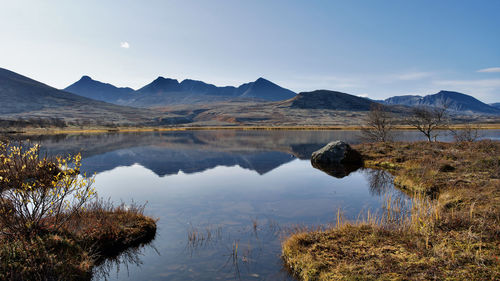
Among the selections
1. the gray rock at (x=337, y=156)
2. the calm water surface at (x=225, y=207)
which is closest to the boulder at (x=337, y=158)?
the gray rock at (x=337, y=156)

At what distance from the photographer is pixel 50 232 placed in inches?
340

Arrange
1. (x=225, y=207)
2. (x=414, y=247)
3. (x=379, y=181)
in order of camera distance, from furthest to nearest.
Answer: (x=379, y=181)
(x=225, y=207)
(x=414, y=247)

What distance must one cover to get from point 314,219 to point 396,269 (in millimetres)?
6101

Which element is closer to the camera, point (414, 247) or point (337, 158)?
point (414, 247)

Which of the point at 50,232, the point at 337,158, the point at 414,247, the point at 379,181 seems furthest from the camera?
the point at 337,158

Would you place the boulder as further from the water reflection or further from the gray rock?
the water reflection

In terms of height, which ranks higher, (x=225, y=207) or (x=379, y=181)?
(x=379, y=181)

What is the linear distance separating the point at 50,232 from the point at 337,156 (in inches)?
1067

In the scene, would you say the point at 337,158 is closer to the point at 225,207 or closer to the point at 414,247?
the point at 225,207

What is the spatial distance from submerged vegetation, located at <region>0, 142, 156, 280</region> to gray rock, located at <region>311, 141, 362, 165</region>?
75.4 feet

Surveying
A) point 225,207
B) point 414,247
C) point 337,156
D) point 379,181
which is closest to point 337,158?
point 337,156

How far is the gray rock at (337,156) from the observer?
100.0ft

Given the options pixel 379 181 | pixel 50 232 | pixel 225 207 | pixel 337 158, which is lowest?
pixel 225 207

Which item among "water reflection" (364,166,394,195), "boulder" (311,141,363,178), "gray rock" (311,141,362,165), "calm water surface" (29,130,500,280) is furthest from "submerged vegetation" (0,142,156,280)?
"gray rock" (311,141,362,165)
